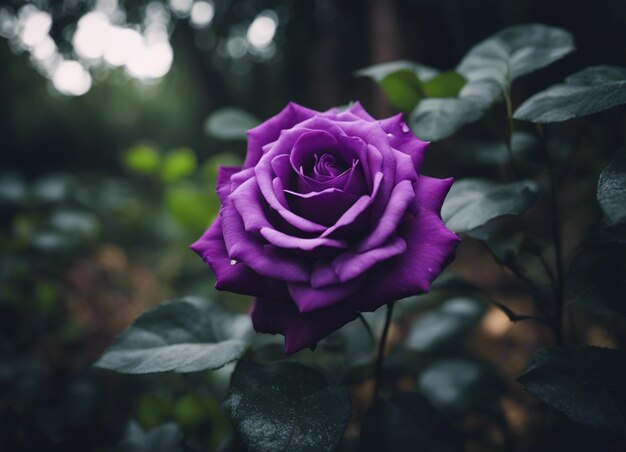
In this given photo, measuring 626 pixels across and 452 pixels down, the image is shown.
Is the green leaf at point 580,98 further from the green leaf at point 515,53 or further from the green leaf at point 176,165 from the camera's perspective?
the green leaf at point 176,165

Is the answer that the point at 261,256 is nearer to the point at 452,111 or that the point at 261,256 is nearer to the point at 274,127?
the point at 274,127

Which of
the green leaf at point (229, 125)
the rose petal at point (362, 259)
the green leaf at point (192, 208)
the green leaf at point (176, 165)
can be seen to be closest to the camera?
the rose petal at point (362, 259)

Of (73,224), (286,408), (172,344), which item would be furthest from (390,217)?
(73,224)

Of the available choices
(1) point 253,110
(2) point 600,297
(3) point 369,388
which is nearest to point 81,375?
(3) point 369,388

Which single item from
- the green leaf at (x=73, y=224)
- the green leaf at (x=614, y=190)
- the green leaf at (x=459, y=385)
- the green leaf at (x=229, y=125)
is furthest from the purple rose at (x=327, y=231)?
the green leaf at (x=73, y=224)

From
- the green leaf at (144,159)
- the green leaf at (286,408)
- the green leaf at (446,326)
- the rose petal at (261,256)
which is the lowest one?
the green leaf at (446,326)

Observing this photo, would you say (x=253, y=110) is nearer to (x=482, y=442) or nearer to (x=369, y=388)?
(x=369, y=388)
